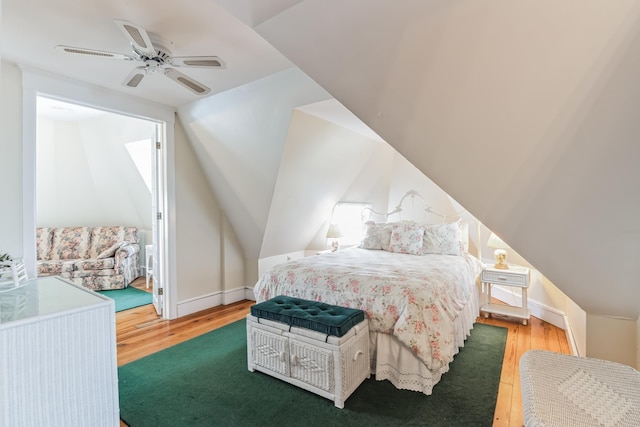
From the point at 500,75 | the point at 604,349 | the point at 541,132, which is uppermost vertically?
the point at 500,75

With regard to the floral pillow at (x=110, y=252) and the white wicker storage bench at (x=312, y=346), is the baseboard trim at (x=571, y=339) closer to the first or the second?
the white wicker storage bench at (x=312, y=346)

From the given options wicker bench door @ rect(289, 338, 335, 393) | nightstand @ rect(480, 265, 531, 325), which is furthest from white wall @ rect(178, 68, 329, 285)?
nightstand @ rect(480, 265, 531, 325)

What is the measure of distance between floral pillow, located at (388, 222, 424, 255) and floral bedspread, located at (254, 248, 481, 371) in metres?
0.33

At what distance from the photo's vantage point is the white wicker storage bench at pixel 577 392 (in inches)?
41.0

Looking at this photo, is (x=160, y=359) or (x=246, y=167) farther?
(x=246, y=167)

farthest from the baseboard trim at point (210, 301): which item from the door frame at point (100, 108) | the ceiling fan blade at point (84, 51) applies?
the ceiling fan blade at point (84, 51)

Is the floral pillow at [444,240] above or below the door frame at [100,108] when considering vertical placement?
below

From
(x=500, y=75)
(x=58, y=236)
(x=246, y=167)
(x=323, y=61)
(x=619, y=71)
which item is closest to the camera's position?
(x=619, y=71)

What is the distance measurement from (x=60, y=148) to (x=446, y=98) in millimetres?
6399

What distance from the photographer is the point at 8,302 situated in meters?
1.54

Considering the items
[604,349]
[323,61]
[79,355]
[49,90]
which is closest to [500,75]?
[323,61]

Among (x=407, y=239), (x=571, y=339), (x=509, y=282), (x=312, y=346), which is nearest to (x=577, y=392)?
(x=312, y=346)

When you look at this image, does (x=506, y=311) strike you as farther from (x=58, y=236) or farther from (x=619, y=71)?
(x=58, y=236)

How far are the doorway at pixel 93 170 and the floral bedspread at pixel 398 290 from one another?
11.2 ft
